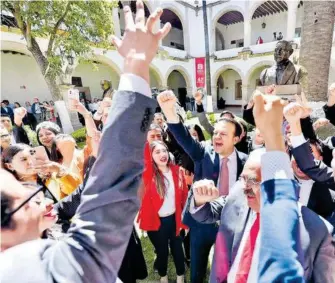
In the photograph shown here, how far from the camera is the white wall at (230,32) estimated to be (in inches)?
823

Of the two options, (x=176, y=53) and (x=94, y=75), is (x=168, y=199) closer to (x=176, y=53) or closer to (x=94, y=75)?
(x=94, y=75)

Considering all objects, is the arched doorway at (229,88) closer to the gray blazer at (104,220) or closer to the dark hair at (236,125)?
the dark hair at (236,125)

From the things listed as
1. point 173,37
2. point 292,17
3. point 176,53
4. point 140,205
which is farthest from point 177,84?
point 140,205

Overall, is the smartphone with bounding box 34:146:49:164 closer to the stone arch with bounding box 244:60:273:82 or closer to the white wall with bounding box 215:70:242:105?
the stone arch with bounding box 244:60:273:82

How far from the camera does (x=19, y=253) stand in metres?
0.61

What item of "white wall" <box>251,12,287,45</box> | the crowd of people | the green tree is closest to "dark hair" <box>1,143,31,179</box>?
the crowd of people

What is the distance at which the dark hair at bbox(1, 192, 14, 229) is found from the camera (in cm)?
63

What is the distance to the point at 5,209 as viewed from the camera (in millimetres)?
631

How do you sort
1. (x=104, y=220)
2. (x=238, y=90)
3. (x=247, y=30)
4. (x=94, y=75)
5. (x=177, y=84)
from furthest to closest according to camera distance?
(x=177, y=84), (x=238, y=90), (x=247, y=30), (x=94, y=75), (x=104, y=220)

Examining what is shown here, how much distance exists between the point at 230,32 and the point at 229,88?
4970mm

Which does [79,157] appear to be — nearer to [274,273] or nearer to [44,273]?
[44,273]

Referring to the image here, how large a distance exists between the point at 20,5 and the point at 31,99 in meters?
7.70

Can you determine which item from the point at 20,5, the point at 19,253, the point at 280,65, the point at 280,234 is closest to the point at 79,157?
the point at 19,253

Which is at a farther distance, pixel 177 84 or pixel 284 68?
pixel 177 84
